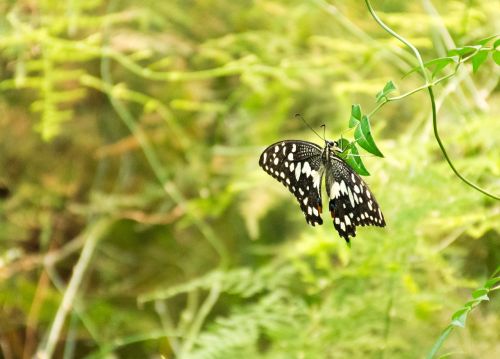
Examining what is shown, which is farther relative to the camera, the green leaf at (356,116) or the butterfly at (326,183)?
the butterfly at (326,183)

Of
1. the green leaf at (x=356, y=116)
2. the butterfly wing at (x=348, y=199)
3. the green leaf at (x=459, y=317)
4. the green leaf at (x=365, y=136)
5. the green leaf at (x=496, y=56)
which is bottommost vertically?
the green leaf at (x=459, y=317)

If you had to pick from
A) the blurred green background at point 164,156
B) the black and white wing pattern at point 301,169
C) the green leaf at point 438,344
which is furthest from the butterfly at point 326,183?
the blurred green background at point 164,156

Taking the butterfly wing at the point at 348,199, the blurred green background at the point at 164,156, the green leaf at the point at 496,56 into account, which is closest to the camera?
the green leaf at the point at 496,56

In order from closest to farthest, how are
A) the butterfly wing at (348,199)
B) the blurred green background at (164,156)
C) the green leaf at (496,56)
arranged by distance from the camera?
the green leaf at (496,56) → the butterfly wing at (348,199) → the blurred green background at (164,156)

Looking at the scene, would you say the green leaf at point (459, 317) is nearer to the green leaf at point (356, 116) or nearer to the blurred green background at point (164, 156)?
the green leaf at point (356, 116)

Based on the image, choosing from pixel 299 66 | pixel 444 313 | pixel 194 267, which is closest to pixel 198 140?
pixel 194 267

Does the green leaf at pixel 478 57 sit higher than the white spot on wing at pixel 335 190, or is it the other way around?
the green leaf at pixel 478 57

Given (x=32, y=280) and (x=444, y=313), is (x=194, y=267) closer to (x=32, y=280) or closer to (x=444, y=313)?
(x=32, y=280)

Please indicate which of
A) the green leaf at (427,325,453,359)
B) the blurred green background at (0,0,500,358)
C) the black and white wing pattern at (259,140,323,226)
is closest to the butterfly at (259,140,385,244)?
the black and white wing pattern at (259,140,323,226)

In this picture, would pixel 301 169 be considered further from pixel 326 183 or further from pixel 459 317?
pixel 459 317
